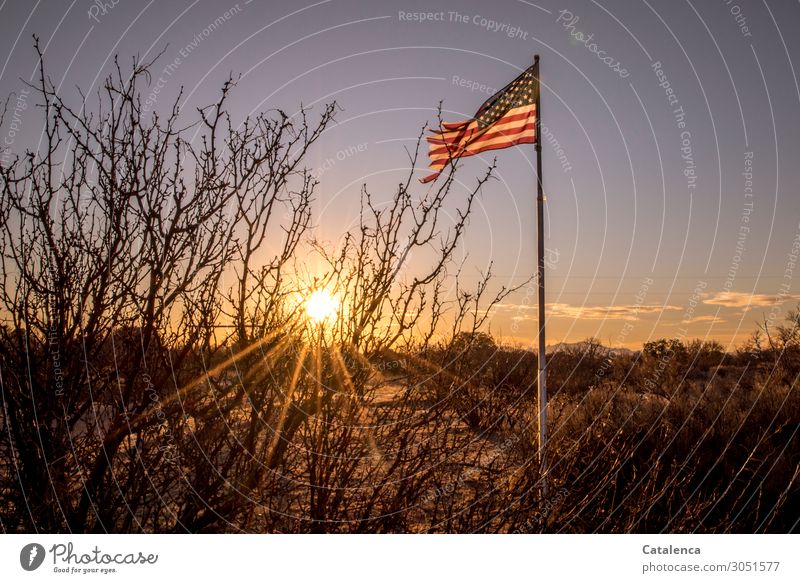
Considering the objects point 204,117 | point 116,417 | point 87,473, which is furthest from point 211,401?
point 204,117

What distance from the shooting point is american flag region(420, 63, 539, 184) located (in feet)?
24.5

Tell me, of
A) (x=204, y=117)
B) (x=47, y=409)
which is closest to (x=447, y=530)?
A: (x=47, y=409)

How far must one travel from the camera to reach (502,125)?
25.3 ft

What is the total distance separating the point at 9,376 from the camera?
10.1 feet

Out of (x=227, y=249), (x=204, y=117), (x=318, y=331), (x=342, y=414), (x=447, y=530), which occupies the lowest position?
(x=447, y=530)

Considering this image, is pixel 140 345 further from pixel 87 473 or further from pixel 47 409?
pixel 87 473

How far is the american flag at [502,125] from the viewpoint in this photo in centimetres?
748

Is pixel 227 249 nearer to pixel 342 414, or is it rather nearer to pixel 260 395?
pixel 260 395

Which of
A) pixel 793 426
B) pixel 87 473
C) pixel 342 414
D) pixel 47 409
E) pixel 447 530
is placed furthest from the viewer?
pixel 793 426

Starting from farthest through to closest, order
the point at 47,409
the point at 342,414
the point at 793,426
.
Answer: the point at 793,426 < the point at 342,414 < the point at 47,409

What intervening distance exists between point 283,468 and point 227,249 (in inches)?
59.6

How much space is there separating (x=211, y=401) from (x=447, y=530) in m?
2.18

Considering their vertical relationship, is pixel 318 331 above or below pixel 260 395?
above

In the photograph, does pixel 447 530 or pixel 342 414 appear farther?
pixel 447 530
